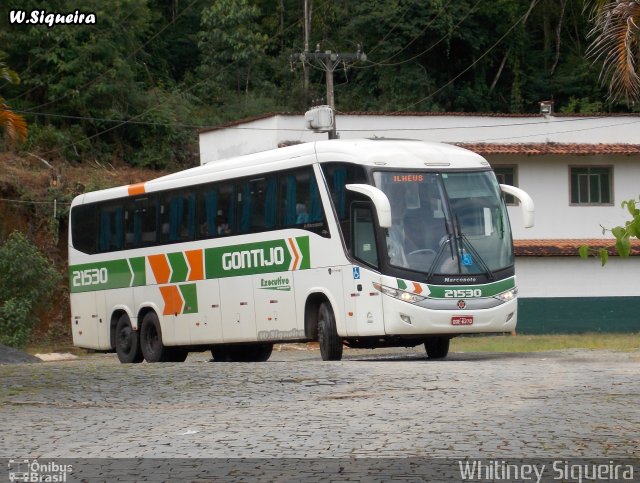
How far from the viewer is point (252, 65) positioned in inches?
2584

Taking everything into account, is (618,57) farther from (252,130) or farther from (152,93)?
(152,93)

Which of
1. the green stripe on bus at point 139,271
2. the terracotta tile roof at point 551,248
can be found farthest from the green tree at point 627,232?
the terracotta tile roof at point 551,248

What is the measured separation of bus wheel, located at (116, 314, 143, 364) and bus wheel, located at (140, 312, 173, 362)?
0.62 feet

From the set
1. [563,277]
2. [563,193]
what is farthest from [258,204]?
[563,193]

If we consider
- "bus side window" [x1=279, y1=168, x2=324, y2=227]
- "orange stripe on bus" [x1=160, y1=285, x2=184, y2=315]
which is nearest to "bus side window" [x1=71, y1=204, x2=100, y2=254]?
→ "orange stripe on bus" [x1=160, y1=285, x2=184, y2=315]

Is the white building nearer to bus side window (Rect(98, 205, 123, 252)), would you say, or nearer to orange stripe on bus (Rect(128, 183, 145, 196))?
bus side window (Rect(98, 205, 123, 252))

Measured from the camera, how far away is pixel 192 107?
206ft

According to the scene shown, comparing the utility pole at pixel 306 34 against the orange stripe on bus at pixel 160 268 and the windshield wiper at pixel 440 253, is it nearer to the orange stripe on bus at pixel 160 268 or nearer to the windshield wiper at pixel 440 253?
the orange stripe on bus at pixel 160 268

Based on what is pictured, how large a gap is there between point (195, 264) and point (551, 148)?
74.7ft

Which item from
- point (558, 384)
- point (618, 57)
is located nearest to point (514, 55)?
point (618, 57)

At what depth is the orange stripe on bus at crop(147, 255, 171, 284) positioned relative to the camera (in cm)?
2756

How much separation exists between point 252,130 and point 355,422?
35.4 metres

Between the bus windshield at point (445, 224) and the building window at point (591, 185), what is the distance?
24999 mm

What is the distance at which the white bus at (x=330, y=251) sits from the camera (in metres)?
22.4
